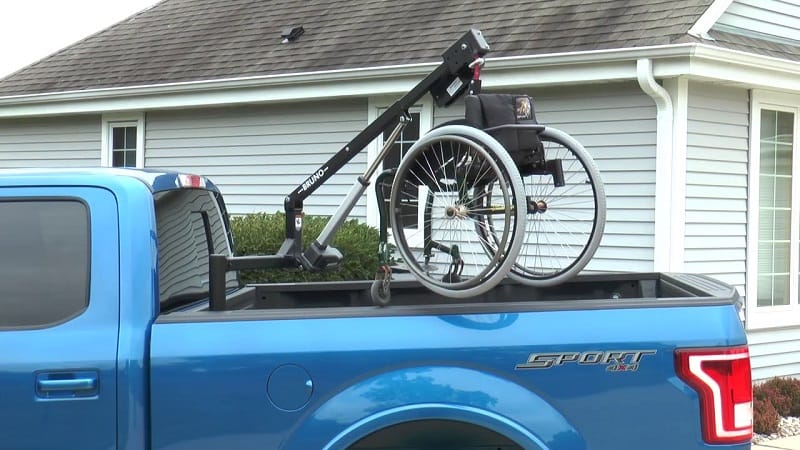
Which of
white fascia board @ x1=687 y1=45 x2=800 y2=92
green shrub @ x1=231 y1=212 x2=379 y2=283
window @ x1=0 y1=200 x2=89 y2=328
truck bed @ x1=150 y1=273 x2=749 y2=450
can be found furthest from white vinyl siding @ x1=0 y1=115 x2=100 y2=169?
truck bed @ x1=150 y1=273 x2=749 y2=450

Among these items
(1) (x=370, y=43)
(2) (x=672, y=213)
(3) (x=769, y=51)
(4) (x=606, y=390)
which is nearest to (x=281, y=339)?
(4) (x=606, y=390)

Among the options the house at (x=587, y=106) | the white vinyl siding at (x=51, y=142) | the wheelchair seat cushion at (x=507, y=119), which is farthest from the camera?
the white vinyl siding at (x=51, y=142)

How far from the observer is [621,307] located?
322cm

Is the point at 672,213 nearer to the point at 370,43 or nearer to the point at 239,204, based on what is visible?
the point at 370,43

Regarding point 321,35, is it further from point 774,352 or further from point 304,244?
point 774,352

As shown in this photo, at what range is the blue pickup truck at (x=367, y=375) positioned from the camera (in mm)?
3121

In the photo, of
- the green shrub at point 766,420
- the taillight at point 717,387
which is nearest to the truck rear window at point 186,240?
the taillight at point 717,387

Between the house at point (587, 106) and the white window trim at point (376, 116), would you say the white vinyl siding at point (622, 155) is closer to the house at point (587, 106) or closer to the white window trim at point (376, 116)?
the house at point (587, 106)

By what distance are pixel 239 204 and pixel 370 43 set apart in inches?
104

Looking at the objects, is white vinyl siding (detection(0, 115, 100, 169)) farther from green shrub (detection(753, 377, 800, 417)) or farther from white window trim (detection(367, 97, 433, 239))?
green shrub (detection(753, 377, 800, 417))

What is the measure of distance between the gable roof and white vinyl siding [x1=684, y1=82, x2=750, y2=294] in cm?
82

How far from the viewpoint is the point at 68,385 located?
3.15 meters

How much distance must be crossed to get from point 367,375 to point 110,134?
1090 cm

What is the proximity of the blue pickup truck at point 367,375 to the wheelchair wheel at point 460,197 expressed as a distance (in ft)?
0.94
